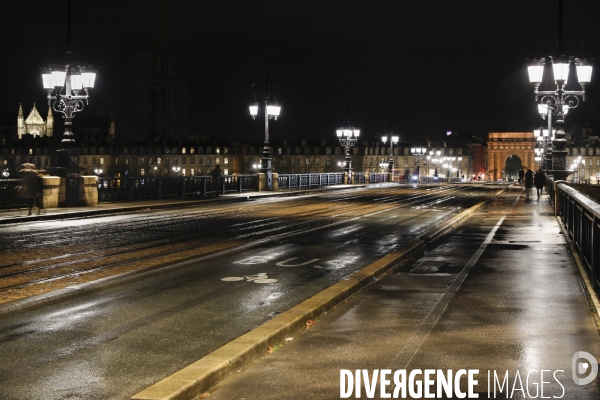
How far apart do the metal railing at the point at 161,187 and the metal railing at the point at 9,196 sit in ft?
15.0

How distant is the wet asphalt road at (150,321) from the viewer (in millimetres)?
6820

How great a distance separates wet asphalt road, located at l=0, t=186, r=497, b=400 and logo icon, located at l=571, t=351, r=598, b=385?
10.6 ft

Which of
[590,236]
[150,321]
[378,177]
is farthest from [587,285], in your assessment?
[378,177]

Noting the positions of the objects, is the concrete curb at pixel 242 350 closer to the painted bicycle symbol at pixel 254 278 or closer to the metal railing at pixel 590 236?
the painted bicycle symbol at pixel 254 278

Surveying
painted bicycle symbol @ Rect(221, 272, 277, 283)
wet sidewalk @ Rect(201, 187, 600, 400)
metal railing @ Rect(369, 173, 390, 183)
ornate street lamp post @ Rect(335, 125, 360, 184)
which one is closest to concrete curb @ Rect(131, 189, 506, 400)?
wet sidewalk @ Rect(201, 187, 600, 400)

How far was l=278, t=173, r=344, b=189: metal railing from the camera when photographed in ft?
176

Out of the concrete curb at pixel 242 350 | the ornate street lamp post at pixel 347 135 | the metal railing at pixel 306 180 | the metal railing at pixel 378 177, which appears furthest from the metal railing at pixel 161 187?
the metal railing at pixel 378 177

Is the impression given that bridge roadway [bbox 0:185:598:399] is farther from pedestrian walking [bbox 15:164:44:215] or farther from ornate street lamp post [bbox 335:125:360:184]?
ornate street lamp post [bbox 335:125:360:184]

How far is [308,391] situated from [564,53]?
2090cm

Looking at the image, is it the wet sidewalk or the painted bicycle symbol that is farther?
the painted bicycle symbol

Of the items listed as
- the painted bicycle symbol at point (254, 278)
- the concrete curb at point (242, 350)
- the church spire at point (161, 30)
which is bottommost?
the painted bicycle symbol at point (254, 278)

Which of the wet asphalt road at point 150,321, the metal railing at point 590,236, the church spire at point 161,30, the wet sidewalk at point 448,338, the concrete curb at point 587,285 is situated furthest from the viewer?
the church spire at point 161,30

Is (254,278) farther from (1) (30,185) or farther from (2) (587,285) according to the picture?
(1) (30,185)

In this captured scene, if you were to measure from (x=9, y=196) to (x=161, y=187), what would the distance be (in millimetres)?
9822
